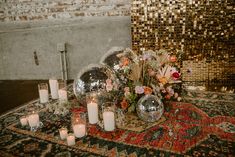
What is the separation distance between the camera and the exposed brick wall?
4.84 meters

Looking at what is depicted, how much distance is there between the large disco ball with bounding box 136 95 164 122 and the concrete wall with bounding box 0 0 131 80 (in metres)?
2.61

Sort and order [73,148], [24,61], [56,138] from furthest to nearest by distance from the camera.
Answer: [24,61]
[56,138]
[73,148]

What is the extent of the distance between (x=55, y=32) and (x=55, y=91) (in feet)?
7.45

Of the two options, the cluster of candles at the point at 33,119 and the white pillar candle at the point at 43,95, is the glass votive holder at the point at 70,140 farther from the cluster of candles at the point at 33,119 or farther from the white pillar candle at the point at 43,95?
the white pillar candle at the point at 43,95

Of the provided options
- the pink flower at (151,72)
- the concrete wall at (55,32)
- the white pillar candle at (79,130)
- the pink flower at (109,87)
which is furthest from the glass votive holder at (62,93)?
the concrete wall at (55,32)

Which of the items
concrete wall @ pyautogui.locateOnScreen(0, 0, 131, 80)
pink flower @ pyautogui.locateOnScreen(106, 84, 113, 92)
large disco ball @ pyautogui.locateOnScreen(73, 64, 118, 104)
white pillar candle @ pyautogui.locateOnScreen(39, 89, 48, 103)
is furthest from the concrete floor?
pink flower @ pyautogui.locateOnScreen(106, 84, 113, 92)

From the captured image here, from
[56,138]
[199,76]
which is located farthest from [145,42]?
[56,138]

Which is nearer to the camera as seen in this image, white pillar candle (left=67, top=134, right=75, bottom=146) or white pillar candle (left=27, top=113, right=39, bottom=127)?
white pillar candle (left=67, top=134, right=75, bottom=146)

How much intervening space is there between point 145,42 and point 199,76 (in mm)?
996

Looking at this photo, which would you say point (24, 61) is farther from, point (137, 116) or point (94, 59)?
point (137, 116)

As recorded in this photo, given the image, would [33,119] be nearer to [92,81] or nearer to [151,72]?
[92,81]

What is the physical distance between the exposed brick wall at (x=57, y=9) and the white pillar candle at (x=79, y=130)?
296 centimetres

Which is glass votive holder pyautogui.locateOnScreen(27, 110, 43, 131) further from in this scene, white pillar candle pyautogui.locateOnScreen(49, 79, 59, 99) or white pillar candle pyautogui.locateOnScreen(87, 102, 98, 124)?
white pillar candle pyautogui.locateOnScreen(49, 79, 59, 99)

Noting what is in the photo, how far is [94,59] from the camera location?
5.10m
